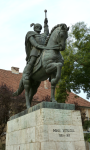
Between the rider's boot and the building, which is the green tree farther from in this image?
the rider's boot

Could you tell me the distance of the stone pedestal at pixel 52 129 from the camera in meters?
5.24

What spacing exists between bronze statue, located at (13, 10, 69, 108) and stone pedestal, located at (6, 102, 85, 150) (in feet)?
1.95

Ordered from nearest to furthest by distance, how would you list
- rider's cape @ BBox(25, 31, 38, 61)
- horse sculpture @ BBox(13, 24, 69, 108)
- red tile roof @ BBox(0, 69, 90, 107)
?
horse sculpture @ BBox(13, 24, 69, 108) < rider's cape @ BBox(25, 31, 38, 61) < red tile roof @ BBox(0, 69, 90, 107)

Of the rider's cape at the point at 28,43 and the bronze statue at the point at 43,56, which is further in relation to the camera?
the rider's cape at the point at 28,43

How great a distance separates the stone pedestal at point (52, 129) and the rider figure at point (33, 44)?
159 centimetres

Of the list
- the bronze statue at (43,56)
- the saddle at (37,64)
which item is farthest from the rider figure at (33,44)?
the saddle at (37,64)

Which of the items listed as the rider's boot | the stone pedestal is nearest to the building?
the rider's boot

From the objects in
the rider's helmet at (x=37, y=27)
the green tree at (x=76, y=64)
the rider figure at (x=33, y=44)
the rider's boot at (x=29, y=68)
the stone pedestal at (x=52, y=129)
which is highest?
the green tree at (x=76, y=64)

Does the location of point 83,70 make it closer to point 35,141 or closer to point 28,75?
point 28,75

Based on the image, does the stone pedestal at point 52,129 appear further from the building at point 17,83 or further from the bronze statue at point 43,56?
the building at point 17,83

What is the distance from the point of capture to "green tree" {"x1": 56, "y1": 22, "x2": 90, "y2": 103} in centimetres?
1880

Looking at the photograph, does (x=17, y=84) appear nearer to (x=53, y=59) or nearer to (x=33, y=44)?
(x=33, y=44)

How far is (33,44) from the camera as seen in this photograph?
274 inches

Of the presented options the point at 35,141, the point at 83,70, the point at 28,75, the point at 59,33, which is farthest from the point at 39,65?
the point at 83,70
